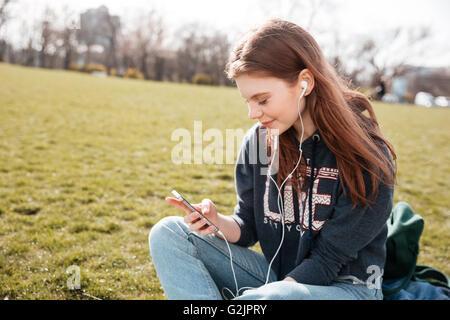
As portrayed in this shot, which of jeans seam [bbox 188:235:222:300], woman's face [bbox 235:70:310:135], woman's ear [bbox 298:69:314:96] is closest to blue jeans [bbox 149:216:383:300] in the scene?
jeans seam [bbox 188:235:222:300]

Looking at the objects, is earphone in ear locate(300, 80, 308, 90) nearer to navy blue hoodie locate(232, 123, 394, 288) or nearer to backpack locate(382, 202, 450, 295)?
navy blue hoodie locate(232, 123, 394, 288)

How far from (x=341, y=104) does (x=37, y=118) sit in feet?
24.9

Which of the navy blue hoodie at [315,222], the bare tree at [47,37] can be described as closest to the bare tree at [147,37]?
the bare tree at [47,37]

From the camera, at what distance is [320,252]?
159 cm

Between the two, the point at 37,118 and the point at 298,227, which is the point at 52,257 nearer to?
the point at 298,227

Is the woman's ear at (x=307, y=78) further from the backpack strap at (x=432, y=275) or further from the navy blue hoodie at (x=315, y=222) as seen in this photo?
the backpack strap at (x=432, y=275)

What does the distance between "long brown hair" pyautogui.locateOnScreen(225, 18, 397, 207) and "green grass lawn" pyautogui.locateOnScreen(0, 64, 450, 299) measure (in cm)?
62

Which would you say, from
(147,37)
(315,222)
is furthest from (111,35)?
(315,222)

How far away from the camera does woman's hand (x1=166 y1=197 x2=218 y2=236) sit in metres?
1.70

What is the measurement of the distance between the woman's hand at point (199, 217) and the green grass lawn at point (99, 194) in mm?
804

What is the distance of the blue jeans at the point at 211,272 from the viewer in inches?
55.5

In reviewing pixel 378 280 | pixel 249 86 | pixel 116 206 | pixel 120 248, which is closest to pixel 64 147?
pixel 116 206
